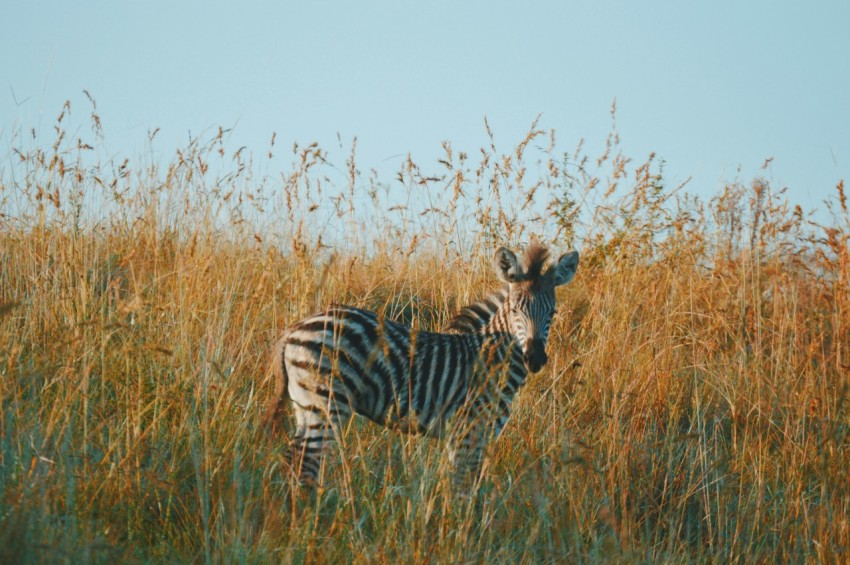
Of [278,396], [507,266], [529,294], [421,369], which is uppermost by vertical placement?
[507,266]

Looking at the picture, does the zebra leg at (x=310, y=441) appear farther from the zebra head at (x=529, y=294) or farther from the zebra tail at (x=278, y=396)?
the zebra head at (x=529, y=294)

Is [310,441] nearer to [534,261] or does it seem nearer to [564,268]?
[534,261]

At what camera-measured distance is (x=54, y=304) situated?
498 cm

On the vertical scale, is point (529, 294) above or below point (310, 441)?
above

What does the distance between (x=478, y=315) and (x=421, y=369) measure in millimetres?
687

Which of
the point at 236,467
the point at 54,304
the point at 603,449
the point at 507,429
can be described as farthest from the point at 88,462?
the point at 603,449

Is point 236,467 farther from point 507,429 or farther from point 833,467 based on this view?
point 833,467

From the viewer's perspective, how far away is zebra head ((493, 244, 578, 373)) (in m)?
4.50

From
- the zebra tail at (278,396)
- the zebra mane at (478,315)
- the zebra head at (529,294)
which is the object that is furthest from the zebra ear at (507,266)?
the zebra tail at (278,396)

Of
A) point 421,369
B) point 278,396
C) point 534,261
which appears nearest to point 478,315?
point 534,261

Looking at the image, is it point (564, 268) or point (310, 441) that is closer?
point (310, 441)

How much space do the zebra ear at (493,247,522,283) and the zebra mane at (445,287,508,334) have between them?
167mm

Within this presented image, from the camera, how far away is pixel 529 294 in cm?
462

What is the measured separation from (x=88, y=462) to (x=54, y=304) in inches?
76.8
